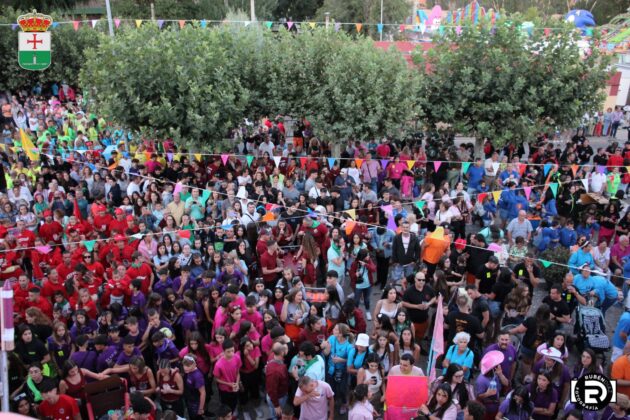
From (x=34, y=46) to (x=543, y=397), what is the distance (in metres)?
19.6

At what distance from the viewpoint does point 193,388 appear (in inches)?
265

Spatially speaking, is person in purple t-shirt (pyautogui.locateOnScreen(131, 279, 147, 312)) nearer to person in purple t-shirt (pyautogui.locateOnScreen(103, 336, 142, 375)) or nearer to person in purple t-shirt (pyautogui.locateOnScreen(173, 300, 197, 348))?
person in purple t-shirt (pyautogui.locateOnScreen(173, 300, 197, 348))

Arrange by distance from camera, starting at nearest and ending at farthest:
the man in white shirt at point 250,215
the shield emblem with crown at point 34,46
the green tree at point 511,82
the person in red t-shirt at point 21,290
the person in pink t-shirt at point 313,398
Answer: the person in pink t-shirt at point 313,398 → the person in red t-shirt at point 21,290 → the man in white shirt at point 250,215 → the green tree at point 511,82 → the shield emblem with crown at point 34,46

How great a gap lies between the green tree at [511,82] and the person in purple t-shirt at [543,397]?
9.14 meters

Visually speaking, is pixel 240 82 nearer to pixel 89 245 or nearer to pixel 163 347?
pixel 89 245

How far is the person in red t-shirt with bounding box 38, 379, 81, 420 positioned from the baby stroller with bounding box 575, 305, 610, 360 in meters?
6.01

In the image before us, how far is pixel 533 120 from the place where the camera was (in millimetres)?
15102

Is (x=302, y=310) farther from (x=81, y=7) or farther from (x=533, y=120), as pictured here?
(x=81, y=7)

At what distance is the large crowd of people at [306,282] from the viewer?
21.9ft

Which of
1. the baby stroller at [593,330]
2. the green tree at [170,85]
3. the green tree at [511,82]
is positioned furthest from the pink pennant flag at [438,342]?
the green tree at [511,82]

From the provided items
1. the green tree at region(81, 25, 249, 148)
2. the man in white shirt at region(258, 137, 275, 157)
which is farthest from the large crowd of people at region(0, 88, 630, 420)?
the green tree at region(81, 25, 249, 148)

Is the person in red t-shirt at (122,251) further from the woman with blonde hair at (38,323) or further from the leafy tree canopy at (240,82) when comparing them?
the leafy tree canopy at (240,82)

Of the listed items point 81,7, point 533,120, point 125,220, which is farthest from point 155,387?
point 81,7

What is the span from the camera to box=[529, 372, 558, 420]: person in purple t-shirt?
6.40m
